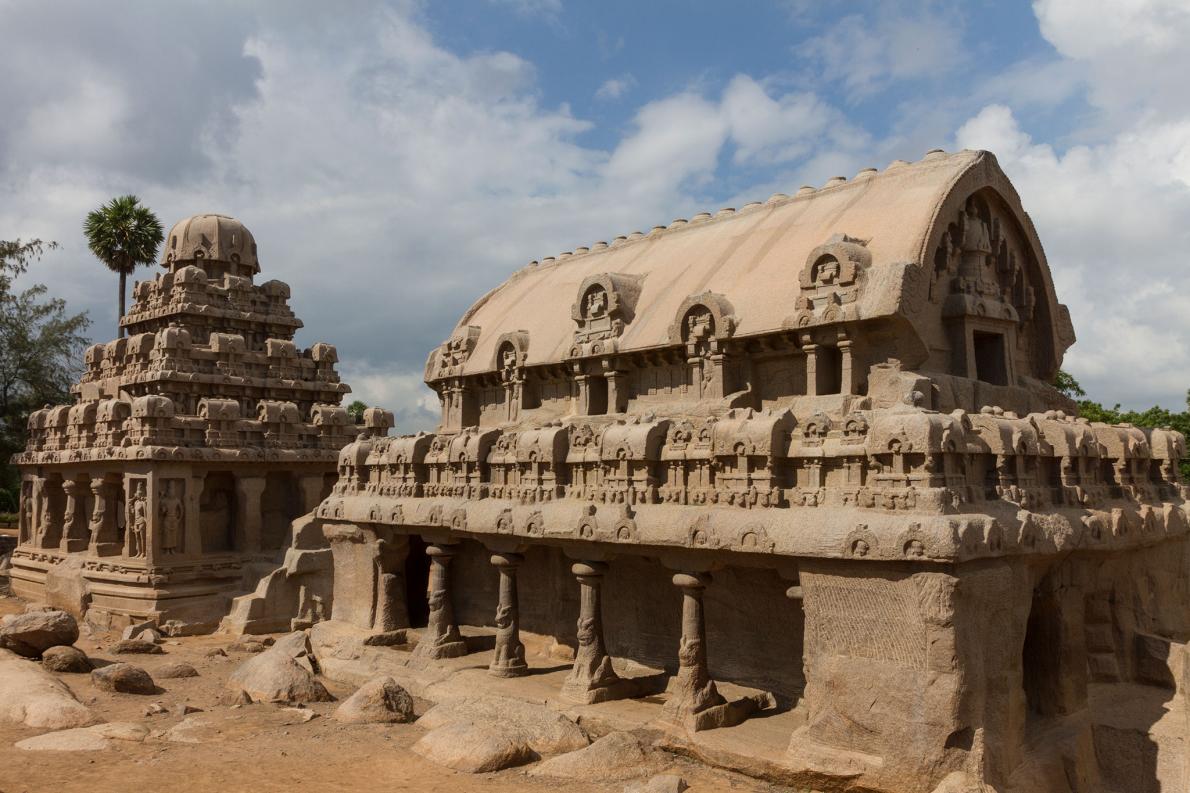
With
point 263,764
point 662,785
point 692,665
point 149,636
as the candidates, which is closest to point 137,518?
point 149,636

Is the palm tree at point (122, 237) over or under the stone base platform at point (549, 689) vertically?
over

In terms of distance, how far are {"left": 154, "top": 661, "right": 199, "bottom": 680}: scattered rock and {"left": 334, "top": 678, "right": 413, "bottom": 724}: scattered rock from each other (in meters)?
5.11

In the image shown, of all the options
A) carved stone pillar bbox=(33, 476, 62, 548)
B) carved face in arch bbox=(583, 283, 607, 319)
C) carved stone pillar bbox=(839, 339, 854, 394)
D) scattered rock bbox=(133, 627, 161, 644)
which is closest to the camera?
carved stone pillar bbox=(839, 339, 854, 394)

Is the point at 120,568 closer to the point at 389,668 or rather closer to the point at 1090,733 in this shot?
the point at 389,668

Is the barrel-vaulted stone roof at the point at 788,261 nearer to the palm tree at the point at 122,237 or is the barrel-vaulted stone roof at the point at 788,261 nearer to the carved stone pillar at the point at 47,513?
the carved stone pillar at the point at 47,513

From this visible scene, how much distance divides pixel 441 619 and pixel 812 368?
7.07 m

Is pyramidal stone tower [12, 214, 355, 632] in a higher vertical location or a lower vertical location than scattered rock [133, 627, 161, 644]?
higher

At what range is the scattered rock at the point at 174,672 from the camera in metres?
17.0

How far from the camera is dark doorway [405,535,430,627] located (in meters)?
17.6

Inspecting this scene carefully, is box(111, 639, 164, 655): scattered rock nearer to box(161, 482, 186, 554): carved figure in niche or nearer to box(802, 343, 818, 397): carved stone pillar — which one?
box(161, 482, 186, 554): carved figure in niche

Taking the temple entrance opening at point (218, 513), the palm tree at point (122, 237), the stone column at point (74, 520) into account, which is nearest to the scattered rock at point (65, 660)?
the temple entrance opening at point (218, 513)

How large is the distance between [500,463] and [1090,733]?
8484mm

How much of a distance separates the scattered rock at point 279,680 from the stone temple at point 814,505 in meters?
0.91

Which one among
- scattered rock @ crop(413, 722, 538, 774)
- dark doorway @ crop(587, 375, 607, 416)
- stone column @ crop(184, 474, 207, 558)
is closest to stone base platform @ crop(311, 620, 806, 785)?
scattered rock @ crop(413, 722, 538, 774)
